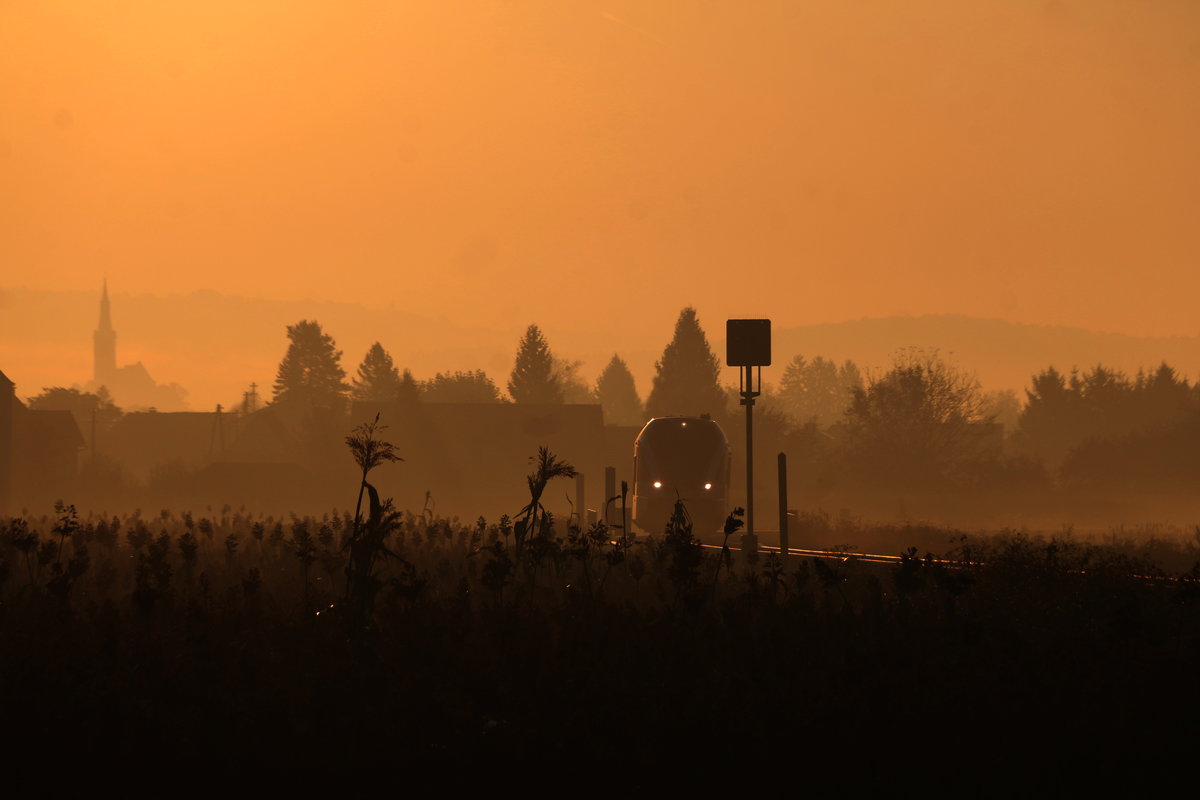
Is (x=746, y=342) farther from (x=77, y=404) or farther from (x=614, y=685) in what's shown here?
(x=77, y=404)

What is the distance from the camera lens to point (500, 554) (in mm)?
9695

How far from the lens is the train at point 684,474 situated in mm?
33031

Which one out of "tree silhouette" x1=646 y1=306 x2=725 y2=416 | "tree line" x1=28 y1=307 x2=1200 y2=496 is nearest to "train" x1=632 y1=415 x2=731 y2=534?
"tree line" x1=28 y1=307 x2=1200 y2=496

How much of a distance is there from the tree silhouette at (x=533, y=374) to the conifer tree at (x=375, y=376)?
14786mm

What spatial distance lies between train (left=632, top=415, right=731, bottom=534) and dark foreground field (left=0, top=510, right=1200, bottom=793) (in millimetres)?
22193

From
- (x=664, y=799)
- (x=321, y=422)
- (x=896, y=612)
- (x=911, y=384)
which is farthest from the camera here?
(x=321, y=422)

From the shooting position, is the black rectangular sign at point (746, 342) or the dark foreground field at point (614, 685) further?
the black rectangular sign at point (746, 342)

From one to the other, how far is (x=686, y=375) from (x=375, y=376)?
39882 mm

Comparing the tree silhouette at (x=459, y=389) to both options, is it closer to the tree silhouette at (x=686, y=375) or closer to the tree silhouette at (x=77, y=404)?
the tree silhouette at (x=686, y=375)

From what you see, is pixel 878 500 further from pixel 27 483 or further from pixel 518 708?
pixel 518 708

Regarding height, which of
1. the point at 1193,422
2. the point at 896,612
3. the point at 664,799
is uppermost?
the point at 1193,422

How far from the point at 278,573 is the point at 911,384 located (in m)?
61.1

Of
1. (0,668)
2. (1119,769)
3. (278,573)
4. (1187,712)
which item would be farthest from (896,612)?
(278,573)

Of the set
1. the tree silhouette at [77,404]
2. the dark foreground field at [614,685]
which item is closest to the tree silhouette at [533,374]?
the tree silhouette at [77,404]
